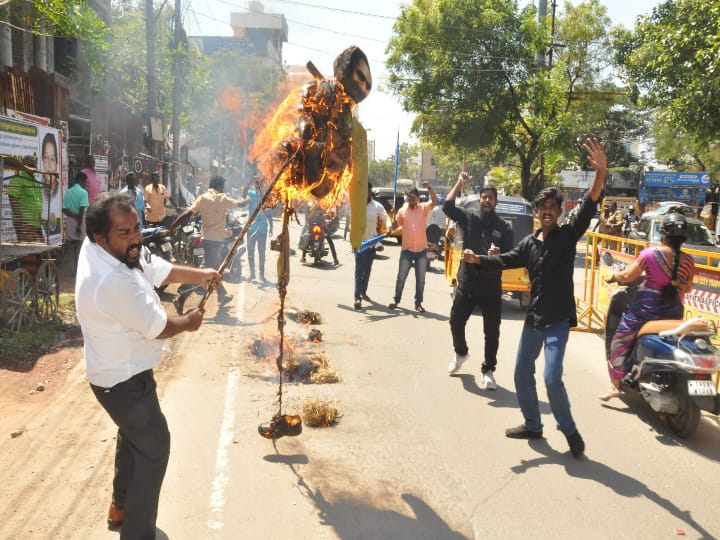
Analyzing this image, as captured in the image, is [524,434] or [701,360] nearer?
[701,360]

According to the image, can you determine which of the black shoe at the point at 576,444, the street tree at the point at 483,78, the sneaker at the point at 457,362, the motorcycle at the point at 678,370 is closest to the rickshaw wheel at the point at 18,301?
the sneaker at the point at 457,362

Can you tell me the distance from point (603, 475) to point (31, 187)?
7283mm

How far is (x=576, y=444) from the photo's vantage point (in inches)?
191

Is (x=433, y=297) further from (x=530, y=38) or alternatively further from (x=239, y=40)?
(x=239, y=40)

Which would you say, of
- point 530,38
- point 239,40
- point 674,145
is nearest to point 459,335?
point 530,38

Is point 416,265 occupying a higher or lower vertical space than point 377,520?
higher

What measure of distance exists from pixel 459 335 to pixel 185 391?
2.92 meters

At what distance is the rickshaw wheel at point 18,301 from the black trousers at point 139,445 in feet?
14.9

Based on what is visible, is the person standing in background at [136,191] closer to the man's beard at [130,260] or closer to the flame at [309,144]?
the flame at [309,144]

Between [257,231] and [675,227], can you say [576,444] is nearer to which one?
[675,227]

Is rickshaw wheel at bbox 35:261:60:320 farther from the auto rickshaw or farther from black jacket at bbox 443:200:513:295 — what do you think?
the auto rickshaw

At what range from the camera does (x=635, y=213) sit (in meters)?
28.9

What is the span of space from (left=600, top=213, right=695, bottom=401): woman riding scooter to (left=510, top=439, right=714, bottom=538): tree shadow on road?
145 cm

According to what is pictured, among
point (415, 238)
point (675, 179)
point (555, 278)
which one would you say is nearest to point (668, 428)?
point (555, 278)
